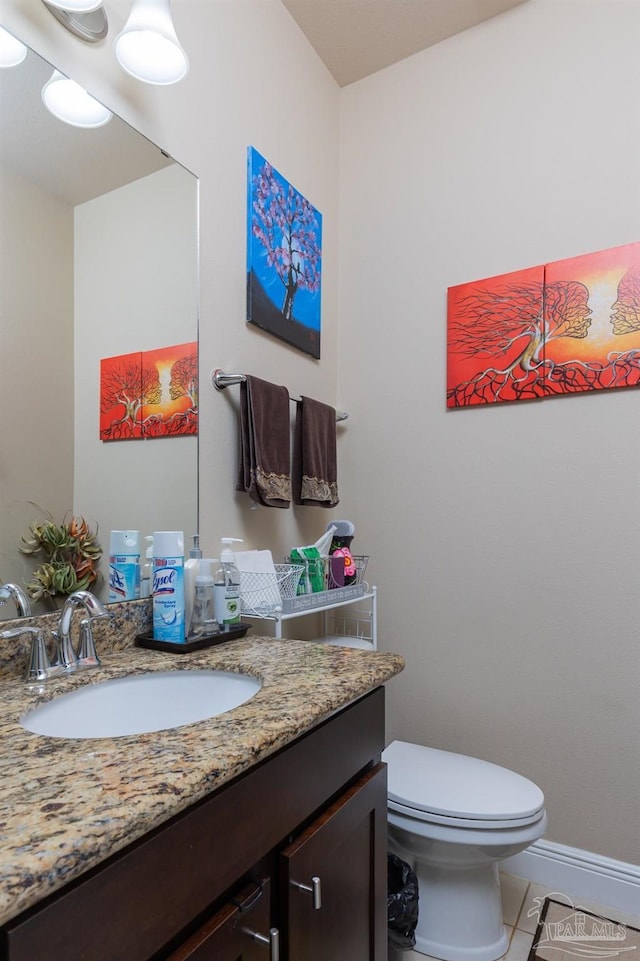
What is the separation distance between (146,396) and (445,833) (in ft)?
4.10

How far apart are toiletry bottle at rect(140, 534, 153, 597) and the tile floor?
1136 mm

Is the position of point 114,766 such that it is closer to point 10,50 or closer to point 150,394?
point 150,394

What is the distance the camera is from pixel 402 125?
200 cm

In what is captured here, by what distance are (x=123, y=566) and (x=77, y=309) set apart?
21.2 inches

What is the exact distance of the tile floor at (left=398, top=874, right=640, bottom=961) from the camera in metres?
1.39

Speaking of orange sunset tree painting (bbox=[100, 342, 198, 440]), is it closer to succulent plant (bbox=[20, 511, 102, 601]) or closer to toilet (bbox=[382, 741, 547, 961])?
succulent plant (bbox=[20, 511, 102, 601])

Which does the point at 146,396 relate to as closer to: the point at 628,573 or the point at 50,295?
the point at 50,295

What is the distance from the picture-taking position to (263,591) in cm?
143

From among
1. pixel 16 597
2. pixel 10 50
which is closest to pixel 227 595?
pixel 16 597

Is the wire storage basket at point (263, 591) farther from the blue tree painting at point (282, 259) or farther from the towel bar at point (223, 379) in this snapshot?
the blue tree painting at point (282, 259)

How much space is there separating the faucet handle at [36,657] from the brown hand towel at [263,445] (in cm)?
66

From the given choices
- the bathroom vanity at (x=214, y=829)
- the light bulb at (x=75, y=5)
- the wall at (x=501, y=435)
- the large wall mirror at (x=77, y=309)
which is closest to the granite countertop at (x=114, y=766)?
the bathroom vanity at (x=214, y=829)

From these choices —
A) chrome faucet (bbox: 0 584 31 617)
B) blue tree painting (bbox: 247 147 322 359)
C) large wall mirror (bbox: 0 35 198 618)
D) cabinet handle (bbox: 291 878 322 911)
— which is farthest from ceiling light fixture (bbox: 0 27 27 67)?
cabinet handle (bbox: 291 878 322 911)

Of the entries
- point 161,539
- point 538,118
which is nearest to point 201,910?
point 161,539
